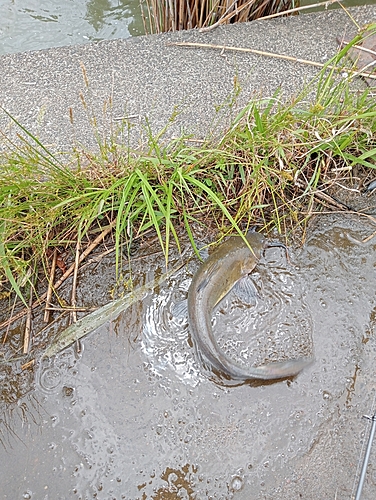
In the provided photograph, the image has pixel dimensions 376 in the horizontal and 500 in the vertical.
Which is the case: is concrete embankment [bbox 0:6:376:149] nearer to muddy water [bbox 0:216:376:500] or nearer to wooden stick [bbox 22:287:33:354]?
wooden stick [bbox 22:287:33:354]

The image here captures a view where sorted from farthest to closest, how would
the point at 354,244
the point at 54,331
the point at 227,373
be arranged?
the point at 354,244 < the point at 54,331 < the point at 227,373

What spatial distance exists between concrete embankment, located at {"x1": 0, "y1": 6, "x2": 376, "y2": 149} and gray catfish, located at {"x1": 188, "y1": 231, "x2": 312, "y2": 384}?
0.78m

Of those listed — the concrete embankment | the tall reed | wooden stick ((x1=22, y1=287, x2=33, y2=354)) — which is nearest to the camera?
wooden stick ((x1=22, y1=287, x2=33, y2=354))

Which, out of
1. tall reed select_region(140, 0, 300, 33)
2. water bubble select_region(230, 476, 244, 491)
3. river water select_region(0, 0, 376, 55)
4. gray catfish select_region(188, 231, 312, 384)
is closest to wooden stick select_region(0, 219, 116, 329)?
gray catfish select_region(188, 231, 312, 384)

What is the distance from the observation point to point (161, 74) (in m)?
2.69

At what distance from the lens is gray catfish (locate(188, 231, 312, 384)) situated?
197 cm

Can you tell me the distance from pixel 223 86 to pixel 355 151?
2.99 ft

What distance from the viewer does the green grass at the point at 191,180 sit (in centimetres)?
213

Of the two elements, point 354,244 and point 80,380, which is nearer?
point 80,380

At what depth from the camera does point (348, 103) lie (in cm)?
231

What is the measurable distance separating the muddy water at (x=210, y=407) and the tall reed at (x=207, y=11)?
1941mm

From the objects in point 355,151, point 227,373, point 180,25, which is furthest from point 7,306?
point 180,25

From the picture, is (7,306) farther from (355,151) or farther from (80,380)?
(355,151)

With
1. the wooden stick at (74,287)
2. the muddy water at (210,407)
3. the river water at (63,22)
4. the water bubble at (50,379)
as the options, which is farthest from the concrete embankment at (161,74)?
the river water at (63,22)
